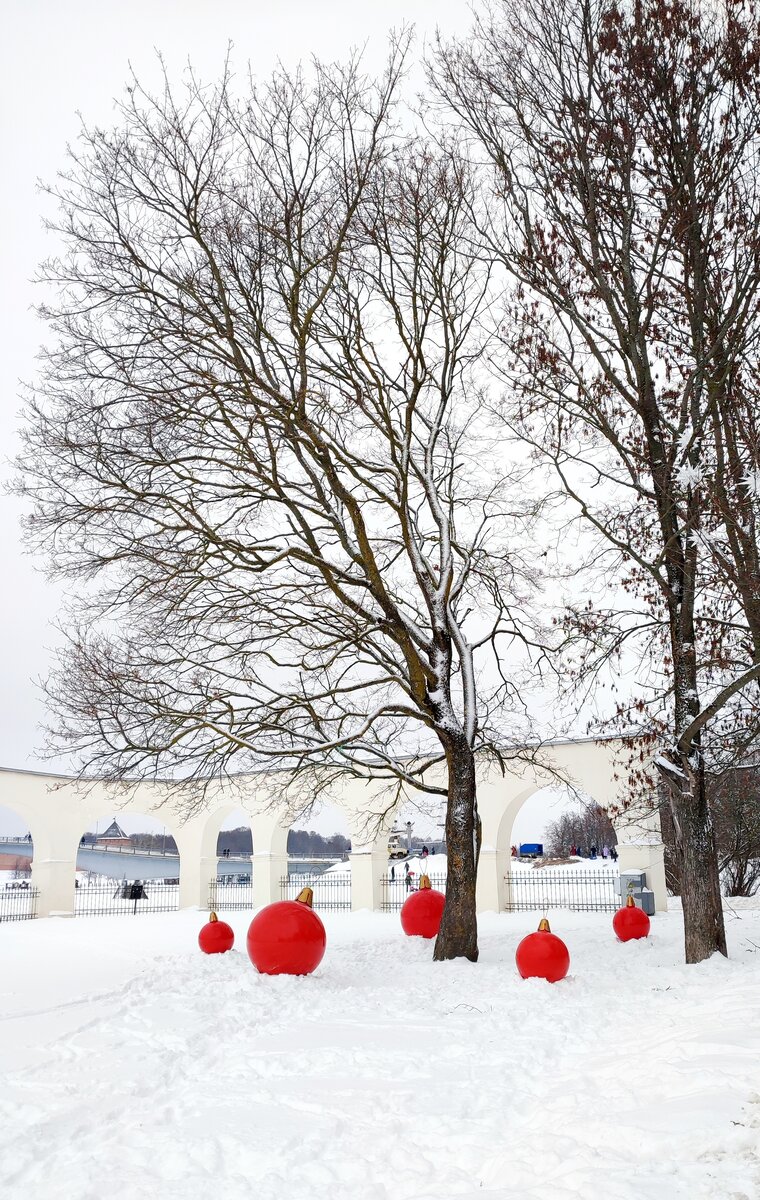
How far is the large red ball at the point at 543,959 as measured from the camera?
34.3 feet

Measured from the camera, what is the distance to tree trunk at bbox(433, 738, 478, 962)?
12.5 meters

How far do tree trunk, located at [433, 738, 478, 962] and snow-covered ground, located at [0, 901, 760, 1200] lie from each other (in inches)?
55.3

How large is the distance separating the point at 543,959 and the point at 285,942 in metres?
3.14

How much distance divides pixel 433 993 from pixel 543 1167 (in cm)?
603

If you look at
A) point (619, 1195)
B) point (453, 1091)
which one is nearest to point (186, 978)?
point (453, 1091)

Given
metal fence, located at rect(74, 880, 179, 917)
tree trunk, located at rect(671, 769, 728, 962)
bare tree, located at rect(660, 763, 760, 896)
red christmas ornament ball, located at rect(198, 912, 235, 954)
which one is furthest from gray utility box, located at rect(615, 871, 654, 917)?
metal fence, located at rect(74, 880, 179, 917)

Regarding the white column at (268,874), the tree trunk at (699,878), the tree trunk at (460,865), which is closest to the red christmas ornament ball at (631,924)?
the tree trunk at (460,865)

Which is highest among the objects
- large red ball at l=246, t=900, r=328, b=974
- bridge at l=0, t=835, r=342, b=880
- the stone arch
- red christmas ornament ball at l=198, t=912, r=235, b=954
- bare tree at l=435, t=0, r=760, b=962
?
bare tree at l=435, t=0, r=760, b=962

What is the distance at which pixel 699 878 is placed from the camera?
36.0 ft

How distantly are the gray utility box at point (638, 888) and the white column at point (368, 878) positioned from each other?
679cm

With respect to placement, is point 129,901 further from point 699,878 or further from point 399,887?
point 699,878

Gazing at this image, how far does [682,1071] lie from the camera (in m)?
5.16

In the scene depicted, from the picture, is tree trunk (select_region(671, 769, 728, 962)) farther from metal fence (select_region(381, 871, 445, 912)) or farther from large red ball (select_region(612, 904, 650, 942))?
metal fence (select_region(381, 871, 445, 912))

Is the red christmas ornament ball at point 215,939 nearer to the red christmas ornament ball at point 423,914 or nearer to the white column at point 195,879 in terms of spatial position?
the red christmas ornament ball at point 423,914
